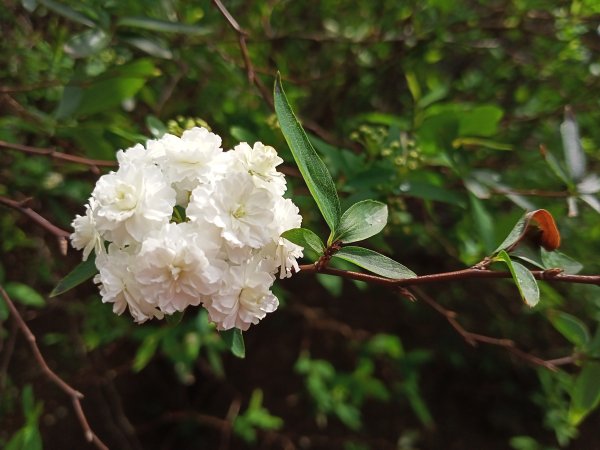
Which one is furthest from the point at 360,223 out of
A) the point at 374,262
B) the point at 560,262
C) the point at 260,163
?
the point at 560,262

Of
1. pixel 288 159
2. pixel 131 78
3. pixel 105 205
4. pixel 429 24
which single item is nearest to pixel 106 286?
pixel 105 205

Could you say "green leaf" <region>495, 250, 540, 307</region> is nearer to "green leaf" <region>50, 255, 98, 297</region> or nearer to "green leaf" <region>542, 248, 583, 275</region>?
"green leaf" <region>542, 248, 583, 275</region>

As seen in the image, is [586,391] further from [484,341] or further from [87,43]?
[87,43]

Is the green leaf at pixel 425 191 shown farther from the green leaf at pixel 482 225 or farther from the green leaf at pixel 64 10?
the green leaf at pixel 64 10

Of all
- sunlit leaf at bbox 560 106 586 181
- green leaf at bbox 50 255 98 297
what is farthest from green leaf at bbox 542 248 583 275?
green leaf at bbox 50 255 98 297

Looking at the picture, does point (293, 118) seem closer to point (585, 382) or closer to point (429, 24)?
point (585, 382)
